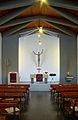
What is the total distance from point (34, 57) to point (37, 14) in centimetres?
657

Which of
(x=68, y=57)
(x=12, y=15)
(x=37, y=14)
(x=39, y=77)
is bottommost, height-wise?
(x=39, y=77)

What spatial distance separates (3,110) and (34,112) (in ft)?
8.92

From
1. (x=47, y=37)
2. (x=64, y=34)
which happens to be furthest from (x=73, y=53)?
(x=47, y=37)

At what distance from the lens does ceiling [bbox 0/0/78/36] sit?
1129 centimetres

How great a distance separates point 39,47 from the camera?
2167 centimetres

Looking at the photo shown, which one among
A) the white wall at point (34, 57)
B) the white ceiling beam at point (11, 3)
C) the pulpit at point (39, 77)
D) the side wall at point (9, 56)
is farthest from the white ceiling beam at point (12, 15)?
the white wall at point (34, 57)

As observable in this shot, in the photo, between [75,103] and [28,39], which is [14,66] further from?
[75,103]

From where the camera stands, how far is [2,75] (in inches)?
746

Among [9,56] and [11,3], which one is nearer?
[11,3]


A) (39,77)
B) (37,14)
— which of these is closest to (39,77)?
(39,77)

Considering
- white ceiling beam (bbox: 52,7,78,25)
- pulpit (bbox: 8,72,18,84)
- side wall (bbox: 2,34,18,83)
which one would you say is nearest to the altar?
side wall (bbox: 2,34,18,83)

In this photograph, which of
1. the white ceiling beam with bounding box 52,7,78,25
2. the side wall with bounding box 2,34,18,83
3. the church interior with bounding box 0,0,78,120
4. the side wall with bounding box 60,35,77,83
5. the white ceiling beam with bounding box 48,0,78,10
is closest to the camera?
the white ceiling beam with bounding box 48,0,78,10

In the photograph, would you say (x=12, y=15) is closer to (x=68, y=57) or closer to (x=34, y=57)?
(x=68, y=57)

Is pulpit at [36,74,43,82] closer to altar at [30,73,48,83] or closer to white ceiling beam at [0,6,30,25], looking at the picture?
altar at [30,73,48,83]
